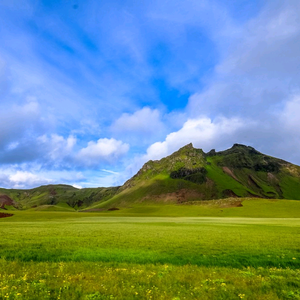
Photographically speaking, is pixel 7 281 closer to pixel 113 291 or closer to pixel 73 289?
pixel 73 289

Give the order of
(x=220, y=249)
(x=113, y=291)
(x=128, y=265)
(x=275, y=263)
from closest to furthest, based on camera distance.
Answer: (x=113, y=291) → (x=128, y=265) → (x=275, y=263) → (x=220, y=249)

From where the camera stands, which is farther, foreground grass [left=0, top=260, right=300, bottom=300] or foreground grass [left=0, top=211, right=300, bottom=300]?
foreground grass [left=0, top=211, right=300, bottom=300]

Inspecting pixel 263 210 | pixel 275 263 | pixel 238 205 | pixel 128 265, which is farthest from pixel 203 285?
pixel 238 205

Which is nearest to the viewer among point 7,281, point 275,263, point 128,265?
point 7,281

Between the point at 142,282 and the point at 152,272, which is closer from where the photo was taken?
the point at 142,282

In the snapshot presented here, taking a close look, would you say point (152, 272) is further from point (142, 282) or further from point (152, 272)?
point (142, 282)

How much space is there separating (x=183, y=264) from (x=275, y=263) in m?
8.11

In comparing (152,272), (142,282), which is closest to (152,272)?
(152,272)

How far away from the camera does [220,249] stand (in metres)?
25.0

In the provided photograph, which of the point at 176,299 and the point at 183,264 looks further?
the point at 183,264

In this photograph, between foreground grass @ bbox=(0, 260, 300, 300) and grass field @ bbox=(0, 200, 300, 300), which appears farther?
grass field @ bbox=(0, 200, 300, 300)

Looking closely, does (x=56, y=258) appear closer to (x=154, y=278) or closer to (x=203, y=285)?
(x=154, y=278)

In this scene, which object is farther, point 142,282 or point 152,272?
point 152,272

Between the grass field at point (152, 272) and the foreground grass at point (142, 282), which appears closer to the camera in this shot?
the foreground grass at point (142, 282)
